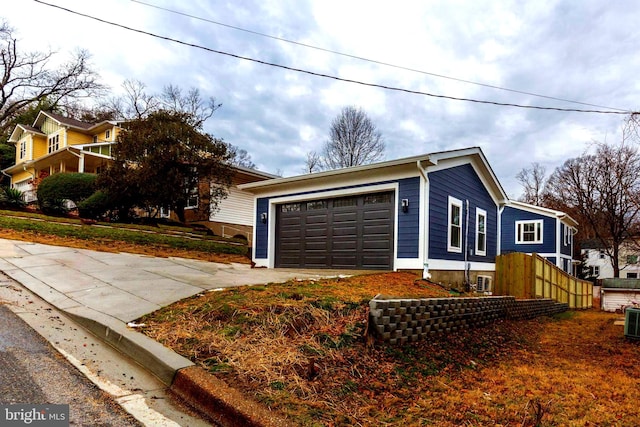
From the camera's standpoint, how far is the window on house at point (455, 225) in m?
10.5

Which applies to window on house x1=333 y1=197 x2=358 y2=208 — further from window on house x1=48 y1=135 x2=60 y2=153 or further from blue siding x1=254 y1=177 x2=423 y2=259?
window on house x1=48 y1=135 x2=60 y2=153

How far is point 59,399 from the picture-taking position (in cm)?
261

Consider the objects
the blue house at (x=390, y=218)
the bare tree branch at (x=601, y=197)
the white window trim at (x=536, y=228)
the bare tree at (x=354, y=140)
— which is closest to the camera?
the blue house at (x=390, y=218)

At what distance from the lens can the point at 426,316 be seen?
4.70 m

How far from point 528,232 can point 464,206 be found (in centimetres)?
1382

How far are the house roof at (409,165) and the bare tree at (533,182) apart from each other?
1133 inches

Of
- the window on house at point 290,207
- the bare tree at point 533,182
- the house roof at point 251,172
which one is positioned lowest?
the window on house at point 290,207

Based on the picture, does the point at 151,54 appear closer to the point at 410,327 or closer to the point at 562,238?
the point at 410,327

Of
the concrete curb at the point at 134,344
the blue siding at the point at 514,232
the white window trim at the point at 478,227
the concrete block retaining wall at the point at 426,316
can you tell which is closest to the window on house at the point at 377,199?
the concrete block retaining wall at the point at 426,316

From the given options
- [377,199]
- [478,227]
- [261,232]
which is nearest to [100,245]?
[261,232]

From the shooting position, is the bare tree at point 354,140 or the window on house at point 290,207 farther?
the bare tree at point 354,140

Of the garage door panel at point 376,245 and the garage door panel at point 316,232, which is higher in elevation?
the garage door panel at point 316,232

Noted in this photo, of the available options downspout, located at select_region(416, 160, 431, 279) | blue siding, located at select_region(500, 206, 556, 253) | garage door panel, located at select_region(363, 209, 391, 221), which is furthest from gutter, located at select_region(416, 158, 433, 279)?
blue siding, located at select_region(500, 206, 556, 253)

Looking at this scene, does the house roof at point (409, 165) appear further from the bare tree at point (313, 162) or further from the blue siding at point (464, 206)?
the bare tree at point (313, 162)
